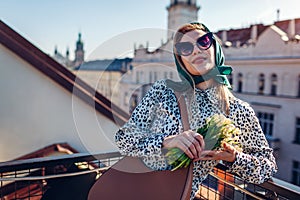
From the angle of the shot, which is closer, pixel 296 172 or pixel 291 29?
pixel 291 29

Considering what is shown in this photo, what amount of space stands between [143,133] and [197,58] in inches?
9.5

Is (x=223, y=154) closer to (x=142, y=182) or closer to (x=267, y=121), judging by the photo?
(x=142, y=182)

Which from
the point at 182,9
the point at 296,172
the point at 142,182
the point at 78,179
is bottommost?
the point at 296,172

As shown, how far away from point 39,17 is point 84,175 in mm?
1238

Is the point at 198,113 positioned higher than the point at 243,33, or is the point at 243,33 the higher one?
the point at 243,33

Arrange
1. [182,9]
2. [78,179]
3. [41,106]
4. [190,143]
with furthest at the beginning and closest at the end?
1. [182,9]
2. [41,106]
3. [78,179]
4. [190,143]

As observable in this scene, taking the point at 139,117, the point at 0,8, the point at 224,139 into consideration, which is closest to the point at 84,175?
the point at 139,117

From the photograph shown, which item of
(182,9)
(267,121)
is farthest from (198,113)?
(182,9)

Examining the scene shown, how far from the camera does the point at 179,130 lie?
2.34ft

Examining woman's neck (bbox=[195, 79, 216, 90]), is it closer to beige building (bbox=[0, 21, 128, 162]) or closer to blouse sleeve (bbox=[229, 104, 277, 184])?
blouse sleeve (bbox=[229, 104, 277, 184])

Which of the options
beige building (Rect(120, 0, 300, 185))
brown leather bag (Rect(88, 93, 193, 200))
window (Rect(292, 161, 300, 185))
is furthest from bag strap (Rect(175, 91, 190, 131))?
window (Rect(292, 161, 300, 185))

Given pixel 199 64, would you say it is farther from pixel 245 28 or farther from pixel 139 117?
pixel 245 28

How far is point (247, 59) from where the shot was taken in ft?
26.8

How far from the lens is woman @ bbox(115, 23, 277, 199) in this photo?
0.72 m
